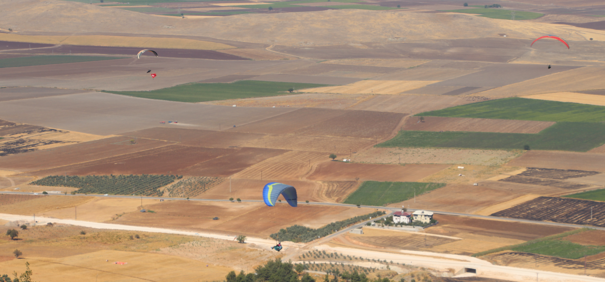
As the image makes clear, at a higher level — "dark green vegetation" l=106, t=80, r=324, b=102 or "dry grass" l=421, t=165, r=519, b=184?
"dark green vegetation" l=106, t=80, r=324, b=102

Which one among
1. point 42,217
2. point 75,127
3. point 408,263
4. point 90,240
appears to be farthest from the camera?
point 75,127

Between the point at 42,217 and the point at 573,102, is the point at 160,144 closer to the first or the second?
the point at 42,217

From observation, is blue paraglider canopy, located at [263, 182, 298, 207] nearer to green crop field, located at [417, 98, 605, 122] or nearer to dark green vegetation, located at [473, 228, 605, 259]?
dark green vegetation, located at [473, 228, 605, 259]

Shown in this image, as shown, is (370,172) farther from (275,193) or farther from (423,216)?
(275,193)

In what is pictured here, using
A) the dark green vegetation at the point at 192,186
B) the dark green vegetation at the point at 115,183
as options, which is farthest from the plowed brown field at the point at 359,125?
the dark green vegetation at the point at 115,183

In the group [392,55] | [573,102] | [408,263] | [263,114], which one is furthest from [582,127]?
[392,55]

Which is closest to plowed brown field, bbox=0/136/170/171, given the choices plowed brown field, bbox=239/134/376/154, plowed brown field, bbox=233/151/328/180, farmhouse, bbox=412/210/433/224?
plowed brown field, bbox=239/134/376/154
